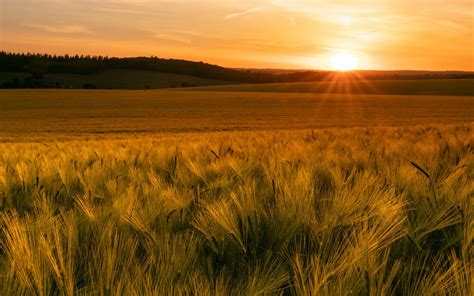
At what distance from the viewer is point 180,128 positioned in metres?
29.8

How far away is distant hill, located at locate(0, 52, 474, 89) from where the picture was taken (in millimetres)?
101500

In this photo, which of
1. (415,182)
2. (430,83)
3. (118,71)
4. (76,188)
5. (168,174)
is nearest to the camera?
(415,182)

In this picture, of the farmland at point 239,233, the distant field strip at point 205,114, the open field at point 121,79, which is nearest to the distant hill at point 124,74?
the open field at point 121,79

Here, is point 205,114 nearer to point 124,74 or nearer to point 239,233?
point 239,233

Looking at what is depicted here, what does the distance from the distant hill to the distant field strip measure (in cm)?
4924

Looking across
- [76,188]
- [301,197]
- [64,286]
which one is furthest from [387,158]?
[64,286]

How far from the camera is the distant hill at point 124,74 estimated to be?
101500 millimetres

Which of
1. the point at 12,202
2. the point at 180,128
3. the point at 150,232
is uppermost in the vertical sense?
the point at 150,232

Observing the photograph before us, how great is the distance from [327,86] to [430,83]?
1837 cm

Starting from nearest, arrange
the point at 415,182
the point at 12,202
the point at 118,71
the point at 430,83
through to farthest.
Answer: the point at 415,182 < the point at 12,202 < the point at 430,83 < the point at 118,71

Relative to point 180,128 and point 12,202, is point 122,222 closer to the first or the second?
point 12,202

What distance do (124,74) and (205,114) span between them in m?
88.2

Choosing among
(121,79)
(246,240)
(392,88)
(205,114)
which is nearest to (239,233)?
(246,240)

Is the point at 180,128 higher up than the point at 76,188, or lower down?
lower down
